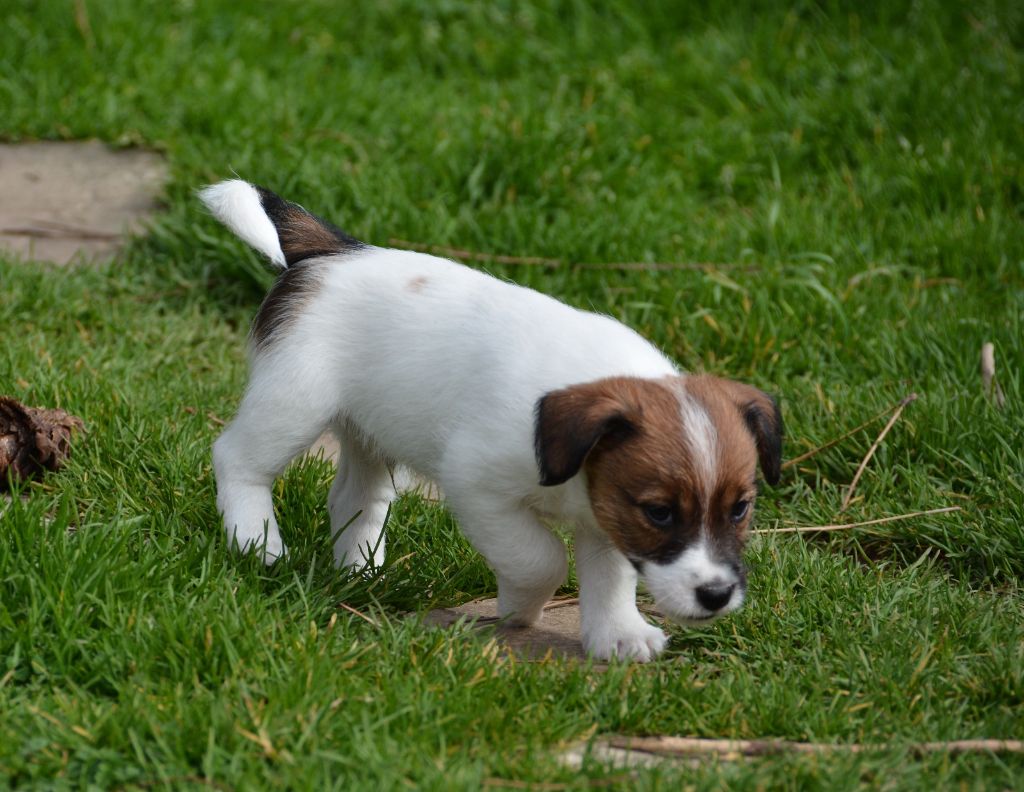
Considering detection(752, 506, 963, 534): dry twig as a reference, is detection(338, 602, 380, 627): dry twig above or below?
above

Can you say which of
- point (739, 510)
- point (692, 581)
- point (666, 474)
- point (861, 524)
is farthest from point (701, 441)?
point (861, 524)

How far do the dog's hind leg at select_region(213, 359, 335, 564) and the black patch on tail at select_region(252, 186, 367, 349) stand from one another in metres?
0.19

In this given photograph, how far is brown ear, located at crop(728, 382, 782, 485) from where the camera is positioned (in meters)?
3.89

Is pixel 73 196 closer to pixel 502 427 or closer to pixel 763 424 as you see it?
pixel 502 427

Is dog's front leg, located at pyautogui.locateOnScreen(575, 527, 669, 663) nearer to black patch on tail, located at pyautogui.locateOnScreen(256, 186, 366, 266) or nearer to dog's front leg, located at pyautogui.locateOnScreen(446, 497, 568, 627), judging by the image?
dog's front leg, located at pyautogui.locateOnScreen(446, 497, 568, 627)

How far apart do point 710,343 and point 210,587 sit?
302 centimetres

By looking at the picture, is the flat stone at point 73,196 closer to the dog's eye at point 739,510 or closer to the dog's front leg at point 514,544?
the dog's front leg at point 514,544

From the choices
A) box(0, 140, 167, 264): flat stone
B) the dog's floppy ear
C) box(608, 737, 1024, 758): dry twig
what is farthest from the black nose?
box(0, 140, 167, 264): flat stone

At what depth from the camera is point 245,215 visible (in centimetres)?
459

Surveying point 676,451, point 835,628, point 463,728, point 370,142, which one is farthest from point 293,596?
point 370,142

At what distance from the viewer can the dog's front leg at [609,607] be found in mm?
3988

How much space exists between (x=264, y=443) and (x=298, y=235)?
0.78 meters

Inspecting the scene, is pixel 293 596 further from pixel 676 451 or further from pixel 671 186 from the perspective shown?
pixel 671 186

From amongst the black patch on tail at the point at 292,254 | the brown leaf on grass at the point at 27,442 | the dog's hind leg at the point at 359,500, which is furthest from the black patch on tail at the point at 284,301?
the brown leaf on grass at the point at 27,442
